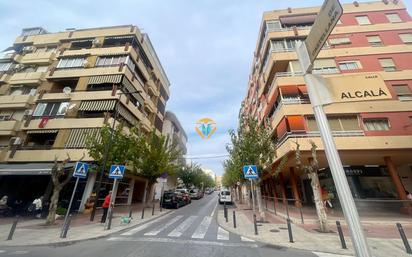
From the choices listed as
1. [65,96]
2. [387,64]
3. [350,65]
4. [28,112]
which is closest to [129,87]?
[65,96]

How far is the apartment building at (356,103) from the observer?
1478 cm

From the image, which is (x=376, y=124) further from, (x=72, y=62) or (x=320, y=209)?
(x=72, y=62)

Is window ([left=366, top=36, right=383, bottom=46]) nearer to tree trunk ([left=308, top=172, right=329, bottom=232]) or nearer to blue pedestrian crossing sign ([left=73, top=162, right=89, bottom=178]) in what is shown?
tree trunk ([left=308, top=172, right=329, bottom=232])

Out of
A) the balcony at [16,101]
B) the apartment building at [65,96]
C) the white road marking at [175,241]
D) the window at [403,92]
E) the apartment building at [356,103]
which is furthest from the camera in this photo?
the balcony at [16,101]

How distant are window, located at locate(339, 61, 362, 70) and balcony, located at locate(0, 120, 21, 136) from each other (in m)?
32.9

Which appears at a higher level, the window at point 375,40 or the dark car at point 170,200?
the window at point 375,40

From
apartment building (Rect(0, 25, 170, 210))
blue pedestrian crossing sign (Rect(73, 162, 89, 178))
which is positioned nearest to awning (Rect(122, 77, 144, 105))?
apartment building (Rect(0, 25, 170, 210))

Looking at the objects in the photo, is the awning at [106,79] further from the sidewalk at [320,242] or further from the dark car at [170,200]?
the sidewalk at [320,242]

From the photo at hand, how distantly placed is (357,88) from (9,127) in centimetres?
2848

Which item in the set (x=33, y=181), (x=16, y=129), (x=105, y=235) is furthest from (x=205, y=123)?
(x=16, y=129)

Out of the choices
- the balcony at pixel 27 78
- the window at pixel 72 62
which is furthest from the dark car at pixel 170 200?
the balcony at pixel 27 78

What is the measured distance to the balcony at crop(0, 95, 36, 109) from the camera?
70.5 feet

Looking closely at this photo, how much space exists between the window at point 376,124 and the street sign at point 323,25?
17372 millimetres

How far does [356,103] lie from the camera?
1767 cm
